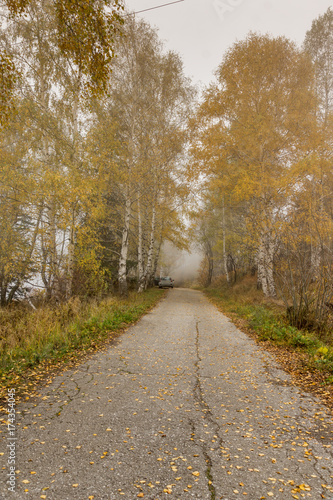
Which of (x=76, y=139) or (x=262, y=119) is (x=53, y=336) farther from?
(x=262, y=119)

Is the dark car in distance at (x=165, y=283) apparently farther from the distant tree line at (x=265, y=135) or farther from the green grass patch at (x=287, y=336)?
the green grass patch at (x=287, y=336)

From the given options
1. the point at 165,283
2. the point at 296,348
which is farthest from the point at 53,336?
the point at 165,283

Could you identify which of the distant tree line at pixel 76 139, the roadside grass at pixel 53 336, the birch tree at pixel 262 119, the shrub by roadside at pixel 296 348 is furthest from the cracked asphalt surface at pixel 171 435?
the birch tree at pixel 262 119

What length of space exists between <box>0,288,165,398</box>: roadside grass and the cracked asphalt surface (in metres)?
0.63

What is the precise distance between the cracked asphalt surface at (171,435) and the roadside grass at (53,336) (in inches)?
24.8

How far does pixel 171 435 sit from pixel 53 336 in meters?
3.84

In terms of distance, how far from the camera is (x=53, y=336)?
19.1 ft

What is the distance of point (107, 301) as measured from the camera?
33.3ft

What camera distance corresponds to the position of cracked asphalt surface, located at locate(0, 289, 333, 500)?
2195 millimetres

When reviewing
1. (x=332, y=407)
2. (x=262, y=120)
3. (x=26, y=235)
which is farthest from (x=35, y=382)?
(x=262, y=120)

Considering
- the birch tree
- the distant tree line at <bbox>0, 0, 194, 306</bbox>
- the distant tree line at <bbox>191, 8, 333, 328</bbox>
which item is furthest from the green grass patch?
the distant tree line at <bbox>0, 0, 194, 306</bbox>

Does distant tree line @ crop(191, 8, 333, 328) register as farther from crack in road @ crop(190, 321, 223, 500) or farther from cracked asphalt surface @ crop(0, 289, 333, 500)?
crack in road @ crop(190, 321, 223, 500)

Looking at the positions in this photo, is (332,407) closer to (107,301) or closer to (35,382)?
(35,382)

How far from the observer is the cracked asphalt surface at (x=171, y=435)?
220cm
